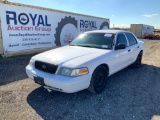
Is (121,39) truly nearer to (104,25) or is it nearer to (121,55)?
(121,55)

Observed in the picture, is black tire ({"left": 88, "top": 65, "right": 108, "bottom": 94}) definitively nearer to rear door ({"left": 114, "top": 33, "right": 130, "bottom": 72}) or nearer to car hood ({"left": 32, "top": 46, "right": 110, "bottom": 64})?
car hood ({"left": 32, "top": 46, "right": 110, "bottom": 64})

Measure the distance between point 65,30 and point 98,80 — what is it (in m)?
8.24

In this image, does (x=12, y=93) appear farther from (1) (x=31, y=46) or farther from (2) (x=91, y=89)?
(1) (x=31, y=46)

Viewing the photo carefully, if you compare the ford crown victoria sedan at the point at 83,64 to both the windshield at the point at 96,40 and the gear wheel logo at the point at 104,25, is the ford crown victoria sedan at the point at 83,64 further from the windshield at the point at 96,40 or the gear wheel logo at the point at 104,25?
the gear wheel logo at the point at 104,25

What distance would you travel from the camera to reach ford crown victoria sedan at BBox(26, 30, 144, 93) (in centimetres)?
383

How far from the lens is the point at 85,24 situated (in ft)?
46.7

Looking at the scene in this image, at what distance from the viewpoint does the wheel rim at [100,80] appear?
4489 millimetres

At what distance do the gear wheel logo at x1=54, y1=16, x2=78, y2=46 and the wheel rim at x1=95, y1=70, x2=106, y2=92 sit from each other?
735 centimetres

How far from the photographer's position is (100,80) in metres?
4.64

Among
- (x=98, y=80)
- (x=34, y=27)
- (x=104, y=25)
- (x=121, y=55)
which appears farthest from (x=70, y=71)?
(x=104, y=25)

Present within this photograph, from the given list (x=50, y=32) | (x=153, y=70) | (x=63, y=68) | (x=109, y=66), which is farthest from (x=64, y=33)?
(x=63, y=68)

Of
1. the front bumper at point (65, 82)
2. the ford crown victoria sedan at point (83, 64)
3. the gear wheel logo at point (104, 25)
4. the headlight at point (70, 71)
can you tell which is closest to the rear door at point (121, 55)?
the ford crown victoria sedan at point (83, 64)

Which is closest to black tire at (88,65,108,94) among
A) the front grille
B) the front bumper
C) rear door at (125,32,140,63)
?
the front bumper

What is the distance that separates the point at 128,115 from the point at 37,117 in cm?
190
